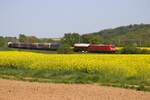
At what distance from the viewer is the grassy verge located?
2206cm

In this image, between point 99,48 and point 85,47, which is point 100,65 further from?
point 85,47

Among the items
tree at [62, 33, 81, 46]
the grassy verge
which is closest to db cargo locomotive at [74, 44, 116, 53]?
tree at [62, 33, 81, 46]

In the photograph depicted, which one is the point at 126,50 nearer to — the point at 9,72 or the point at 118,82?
the point at 9,72

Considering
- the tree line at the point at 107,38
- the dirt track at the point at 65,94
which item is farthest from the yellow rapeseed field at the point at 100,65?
the tree line at the point at 107,38

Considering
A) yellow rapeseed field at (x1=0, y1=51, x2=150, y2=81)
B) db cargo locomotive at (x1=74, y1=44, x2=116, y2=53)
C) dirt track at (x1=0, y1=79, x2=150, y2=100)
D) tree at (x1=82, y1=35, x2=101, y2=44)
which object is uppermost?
tree at (x1=82, y1=35, x2=101, y2=44)

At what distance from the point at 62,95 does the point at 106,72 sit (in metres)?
7.83

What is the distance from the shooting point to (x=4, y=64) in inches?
1245

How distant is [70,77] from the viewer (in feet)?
82.5

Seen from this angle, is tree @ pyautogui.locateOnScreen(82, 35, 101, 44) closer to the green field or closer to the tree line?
the tree line

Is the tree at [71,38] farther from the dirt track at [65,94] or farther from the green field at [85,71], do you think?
the dirt track at [65,94]

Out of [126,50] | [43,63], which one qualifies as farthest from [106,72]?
[126,50]

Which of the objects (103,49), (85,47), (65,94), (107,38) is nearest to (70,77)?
(65,94)

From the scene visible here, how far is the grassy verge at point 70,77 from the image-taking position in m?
22.1

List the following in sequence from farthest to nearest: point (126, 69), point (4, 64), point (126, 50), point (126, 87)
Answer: point (126, 50), point (4, 64), point (126, 69), point (126, 87)
